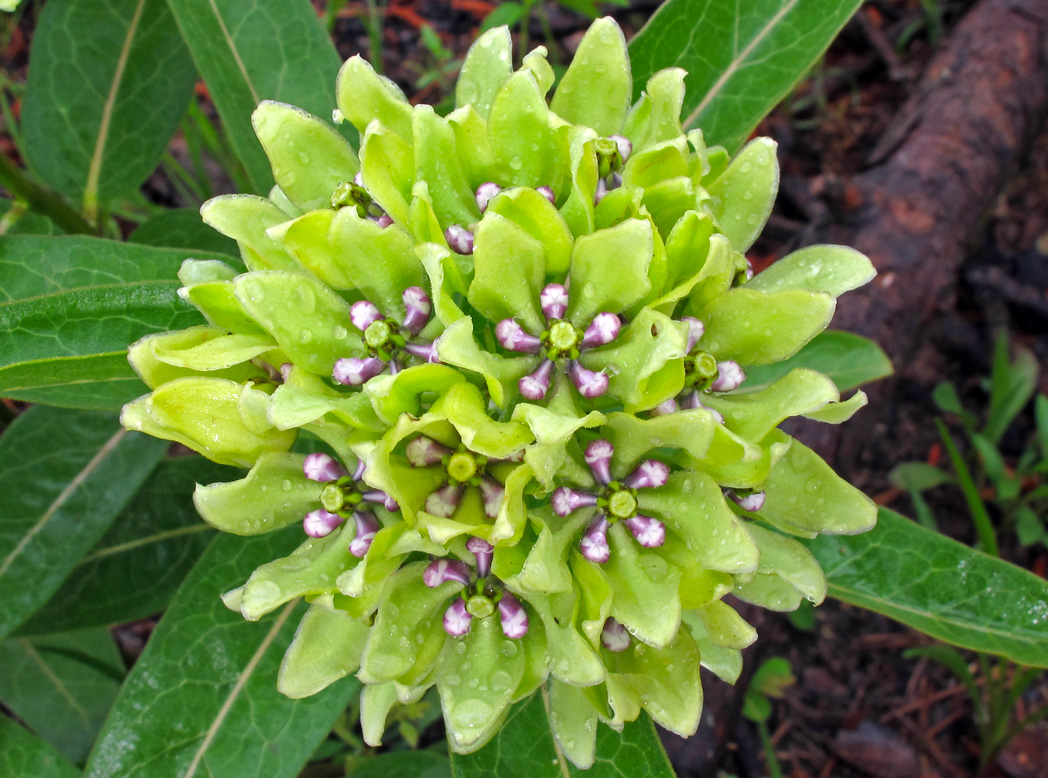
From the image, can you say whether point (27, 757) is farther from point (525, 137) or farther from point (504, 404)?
point (525, 137)

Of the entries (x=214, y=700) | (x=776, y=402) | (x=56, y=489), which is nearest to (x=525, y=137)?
(x=776, y=402)

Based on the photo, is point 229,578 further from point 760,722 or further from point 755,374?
point 760,722

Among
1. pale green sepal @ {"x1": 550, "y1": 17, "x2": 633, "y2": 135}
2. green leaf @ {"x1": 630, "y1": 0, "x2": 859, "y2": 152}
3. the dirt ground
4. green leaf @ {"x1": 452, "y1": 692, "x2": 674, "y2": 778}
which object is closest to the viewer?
pale green sepal @ {"x1": 550, "y1": 17, "x2": 633, "y2": 135}

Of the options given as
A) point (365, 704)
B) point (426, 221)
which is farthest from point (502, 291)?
point (365, 704)

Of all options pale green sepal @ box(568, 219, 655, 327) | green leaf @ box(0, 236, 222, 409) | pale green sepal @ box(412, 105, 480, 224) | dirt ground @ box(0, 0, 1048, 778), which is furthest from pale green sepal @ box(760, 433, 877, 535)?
dirt ground @ box(0, 0, 1048, 778)

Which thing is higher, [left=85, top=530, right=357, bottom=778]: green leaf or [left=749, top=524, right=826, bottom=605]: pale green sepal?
[left=749, top=524, right=826, bottom=605]: pale green sepal

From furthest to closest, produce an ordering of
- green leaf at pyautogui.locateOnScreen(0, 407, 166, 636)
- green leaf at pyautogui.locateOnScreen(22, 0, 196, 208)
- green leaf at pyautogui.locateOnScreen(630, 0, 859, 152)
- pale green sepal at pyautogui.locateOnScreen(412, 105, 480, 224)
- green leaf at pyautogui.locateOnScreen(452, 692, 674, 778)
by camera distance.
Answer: green leaf at pyautogui.locateOnScreen(22, 0, 196, 208) → green leaf at pyautogui.locateOnScreen(0, 407, 166, 636) → green leaf at pyautogui.locateOnScreen(630, 0, 859, 152) → green leaf at pyautogui.locateOnScreen(452, 692, 674, 778) → pale green sepal at pyautogui.locateOnScreen(412, 105, 480, 224)

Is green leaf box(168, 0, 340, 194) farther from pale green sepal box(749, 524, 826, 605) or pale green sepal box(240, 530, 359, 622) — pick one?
pale green sepal box(749, 524, 826, 605)
